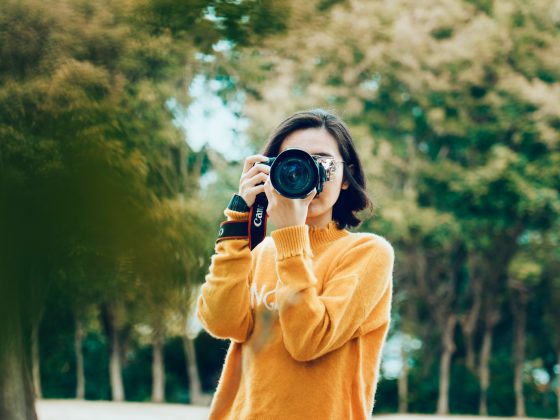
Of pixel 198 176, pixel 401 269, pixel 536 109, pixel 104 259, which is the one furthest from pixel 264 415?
pixel 401 269

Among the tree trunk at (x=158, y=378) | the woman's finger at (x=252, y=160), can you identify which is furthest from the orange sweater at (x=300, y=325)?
the tree trunk at (x=158, y=378)

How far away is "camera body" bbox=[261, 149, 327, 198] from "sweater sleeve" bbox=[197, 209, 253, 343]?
10 cm

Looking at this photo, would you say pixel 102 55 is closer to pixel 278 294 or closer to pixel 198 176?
pixel 198 176

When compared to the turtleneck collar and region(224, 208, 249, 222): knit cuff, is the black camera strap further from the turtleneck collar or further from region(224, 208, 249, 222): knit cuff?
the turtleneck collar

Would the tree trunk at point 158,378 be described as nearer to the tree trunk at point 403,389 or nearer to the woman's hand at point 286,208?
the tree trunk at point 403,389

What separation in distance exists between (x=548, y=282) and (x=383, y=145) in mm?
5280

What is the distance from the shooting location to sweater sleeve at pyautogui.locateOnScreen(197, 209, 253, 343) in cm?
121

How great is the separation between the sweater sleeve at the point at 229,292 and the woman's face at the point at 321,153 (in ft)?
0.49

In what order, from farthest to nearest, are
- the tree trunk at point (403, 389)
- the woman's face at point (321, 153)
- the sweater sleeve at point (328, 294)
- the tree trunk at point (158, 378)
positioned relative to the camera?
the tree trunk at point (403, 389) → the tree trunk at point (158, 378) → the woman's face at point (321, 153) → the sweater sleeve at point (328, 294)

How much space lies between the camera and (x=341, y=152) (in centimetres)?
142

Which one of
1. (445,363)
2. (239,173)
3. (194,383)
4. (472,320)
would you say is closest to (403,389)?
(445,363)

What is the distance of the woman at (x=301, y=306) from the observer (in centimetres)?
117

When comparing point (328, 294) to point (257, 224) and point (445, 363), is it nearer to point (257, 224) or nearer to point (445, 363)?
point (257, 224)

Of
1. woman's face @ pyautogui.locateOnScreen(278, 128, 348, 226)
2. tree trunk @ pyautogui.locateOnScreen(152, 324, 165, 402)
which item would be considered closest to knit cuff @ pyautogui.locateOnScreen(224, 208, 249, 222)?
woman's face @ pyautogui.locateOnScreen(278, 128, 348, 226)
